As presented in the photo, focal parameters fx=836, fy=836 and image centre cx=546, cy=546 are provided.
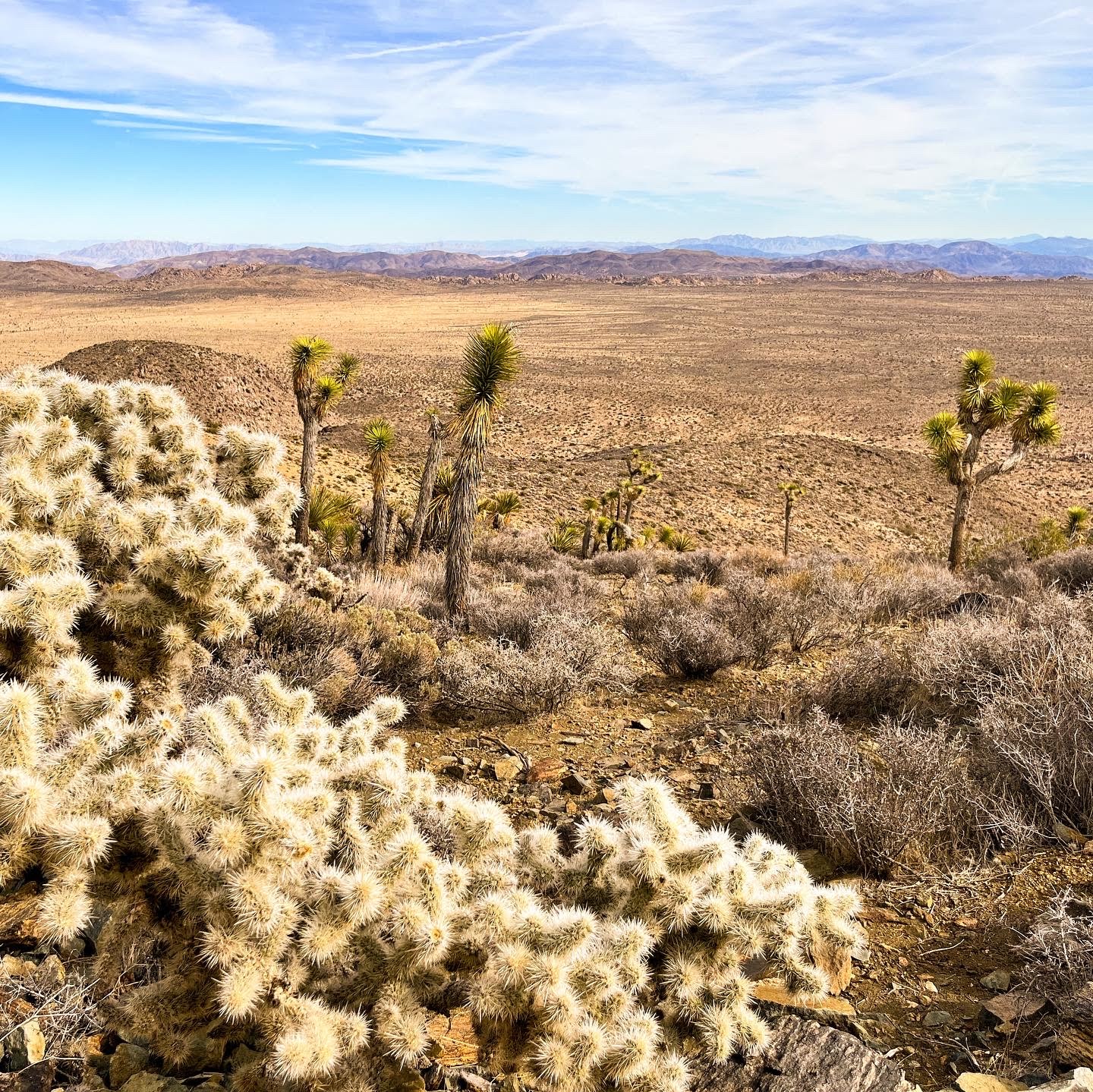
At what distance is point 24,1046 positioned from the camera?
2.57 meters

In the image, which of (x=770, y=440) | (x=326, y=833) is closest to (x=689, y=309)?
(x=770, y=440)

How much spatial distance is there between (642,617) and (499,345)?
140 inches

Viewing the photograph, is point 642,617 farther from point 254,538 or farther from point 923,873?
point 923,873

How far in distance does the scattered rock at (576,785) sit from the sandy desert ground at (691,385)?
18215 mm

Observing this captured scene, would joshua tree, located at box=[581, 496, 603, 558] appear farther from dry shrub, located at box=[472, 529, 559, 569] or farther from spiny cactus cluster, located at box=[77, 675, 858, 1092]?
spiny cactus cluster, located at box=[77, 675, 858, 1092]

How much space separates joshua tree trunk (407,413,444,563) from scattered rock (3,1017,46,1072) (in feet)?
35.6

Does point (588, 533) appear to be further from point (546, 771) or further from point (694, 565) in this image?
point (546, 771)

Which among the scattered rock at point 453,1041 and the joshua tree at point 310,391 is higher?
the joshua tree at point 310,391

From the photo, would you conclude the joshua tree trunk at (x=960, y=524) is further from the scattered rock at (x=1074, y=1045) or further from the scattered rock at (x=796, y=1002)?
the scattered rock at (x=796, y=1002)

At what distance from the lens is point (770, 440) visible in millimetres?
32562

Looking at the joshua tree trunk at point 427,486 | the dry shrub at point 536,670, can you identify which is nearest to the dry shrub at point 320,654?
the dry shrub at point 536,670

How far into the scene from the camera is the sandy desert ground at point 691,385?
26656mm

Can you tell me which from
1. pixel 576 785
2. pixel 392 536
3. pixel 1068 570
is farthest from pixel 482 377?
pixel 1068 570

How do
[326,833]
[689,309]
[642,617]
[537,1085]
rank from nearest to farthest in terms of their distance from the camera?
1. [537,1085]
2. [326,833]
3. [642,617]
4. [689,309]
